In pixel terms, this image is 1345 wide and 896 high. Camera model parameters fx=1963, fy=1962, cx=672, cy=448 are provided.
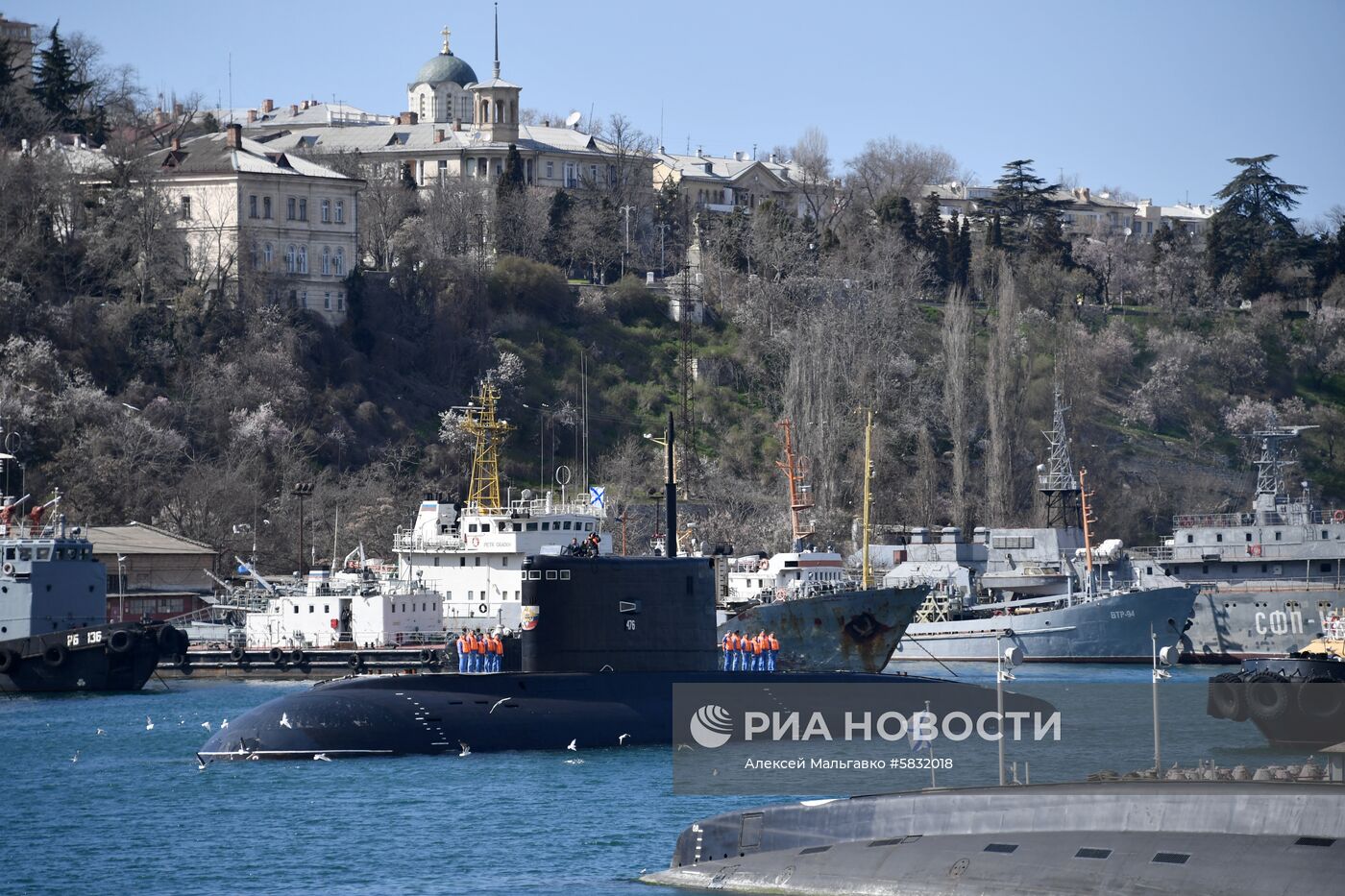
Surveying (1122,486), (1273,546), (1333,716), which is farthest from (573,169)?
(1333,716)

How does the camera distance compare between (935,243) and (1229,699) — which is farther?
(935,243)

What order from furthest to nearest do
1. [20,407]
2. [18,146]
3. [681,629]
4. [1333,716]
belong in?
[18,146]
[20,407]
[1333,716]
[681,629]

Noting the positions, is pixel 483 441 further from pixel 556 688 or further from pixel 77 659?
pixel 556 688

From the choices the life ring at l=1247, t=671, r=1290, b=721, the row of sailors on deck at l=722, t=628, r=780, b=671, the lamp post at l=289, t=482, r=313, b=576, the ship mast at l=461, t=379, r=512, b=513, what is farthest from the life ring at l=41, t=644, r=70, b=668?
the life ring at l=1247, t=671, r=1290, b=721

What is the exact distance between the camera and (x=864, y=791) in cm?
2884

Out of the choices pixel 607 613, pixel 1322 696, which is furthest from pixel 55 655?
pixel 1322 696

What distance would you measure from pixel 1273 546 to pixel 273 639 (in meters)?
32.2

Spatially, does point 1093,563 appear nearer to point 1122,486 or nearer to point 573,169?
point 1122,486

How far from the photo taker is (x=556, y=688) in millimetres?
32906

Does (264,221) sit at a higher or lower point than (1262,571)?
higher

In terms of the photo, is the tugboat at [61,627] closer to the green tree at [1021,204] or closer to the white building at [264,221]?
the white building at [264,221]

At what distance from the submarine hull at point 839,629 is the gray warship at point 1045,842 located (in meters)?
28.7

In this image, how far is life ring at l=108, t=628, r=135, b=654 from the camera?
48562mm

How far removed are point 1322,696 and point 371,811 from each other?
18.4 meters
